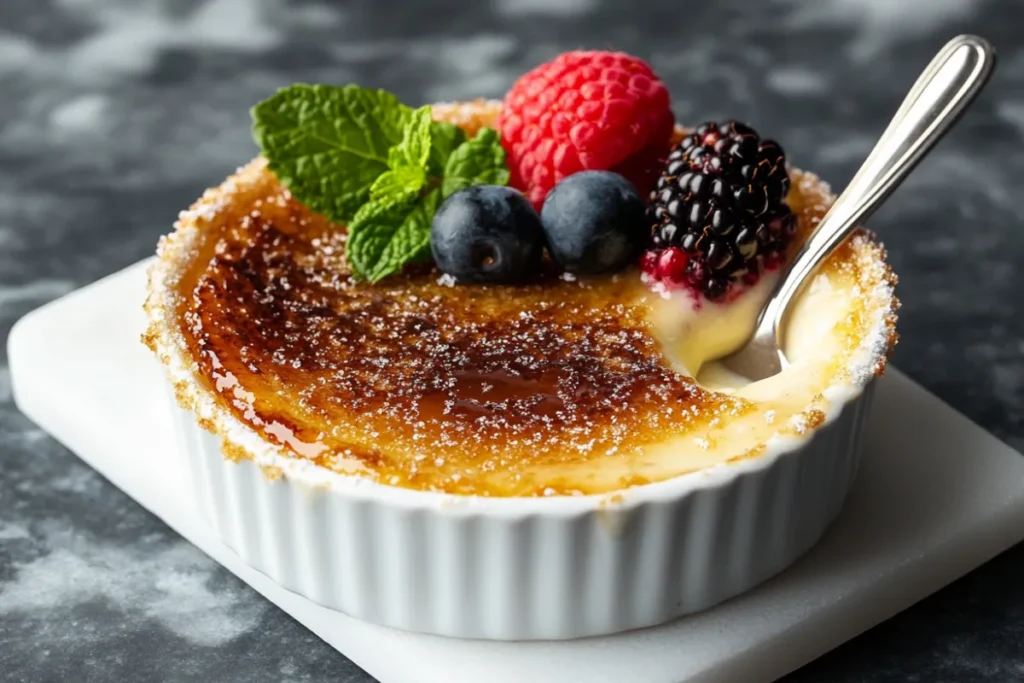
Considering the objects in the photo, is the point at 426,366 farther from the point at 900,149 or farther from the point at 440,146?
the point at 900,149

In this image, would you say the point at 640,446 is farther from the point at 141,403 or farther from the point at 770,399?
the point at 141,403

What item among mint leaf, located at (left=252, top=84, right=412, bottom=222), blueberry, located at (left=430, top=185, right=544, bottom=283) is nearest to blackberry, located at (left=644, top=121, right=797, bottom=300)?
blueberry, located at (left=430, top=185, right=544, bottom=283)

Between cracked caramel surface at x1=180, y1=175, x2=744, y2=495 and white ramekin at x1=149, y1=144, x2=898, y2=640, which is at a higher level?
cracked caramel surface at x1=180, y1=175, x2=744, y2=495

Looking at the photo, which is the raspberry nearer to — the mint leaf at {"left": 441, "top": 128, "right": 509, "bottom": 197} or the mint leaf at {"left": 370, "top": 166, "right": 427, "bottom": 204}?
the mint leaf at {"left": 441, "top": 128, "right": 509, "bottom": 197}

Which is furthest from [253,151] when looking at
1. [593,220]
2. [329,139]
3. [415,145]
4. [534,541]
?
[534,541]

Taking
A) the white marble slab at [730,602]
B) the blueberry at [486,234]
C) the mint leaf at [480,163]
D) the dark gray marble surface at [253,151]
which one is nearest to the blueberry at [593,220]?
the blueberry at [486,234]

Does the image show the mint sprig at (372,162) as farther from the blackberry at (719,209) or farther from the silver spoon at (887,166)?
the silver spoon at (887,166)
